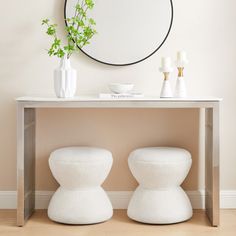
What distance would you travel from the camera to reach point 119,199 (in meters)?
3.32

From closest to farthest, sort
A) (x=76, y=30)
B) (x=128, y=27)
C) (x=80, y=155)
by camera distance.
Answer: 1. (x=80, y=155)
2. (x=76, y=30)
3. (x=128, y=27)

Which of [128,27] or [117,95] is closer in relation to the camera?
[117,95]

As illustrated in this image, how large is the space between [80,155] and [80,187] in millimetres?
202

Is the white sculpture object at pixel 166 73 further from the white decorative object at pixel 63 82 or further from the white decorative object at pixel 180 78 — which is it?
the white decorative object at pixel 63 82

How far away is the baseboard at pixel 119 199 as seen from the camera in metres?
3.30

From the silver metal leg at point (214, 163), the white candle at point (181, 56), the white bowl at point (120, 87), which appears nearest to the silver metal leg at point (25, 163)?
the white bowl at point (120, 87)

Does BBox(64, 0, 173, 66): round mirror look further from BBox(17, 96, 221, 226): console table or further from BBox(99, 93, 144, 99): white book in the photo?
BBox(17, 96, 221, 226): console table

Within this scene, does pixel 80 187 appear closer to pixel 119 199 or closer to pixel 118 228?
pixel 118 228

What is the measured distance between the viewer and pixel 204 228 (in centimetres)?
286

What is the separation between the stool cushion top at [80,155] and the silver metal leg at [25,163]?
0.62 ft

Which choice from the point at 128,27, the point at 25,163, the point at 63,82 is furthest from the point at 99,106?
the point at 128,27

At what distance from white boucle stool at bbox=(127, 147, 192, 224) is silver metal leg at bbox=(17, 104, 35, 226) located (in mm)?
663

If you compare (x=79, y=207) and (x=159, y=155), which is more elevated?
(x=159, y=155)

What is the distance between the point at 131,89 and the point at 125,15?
525 mm
